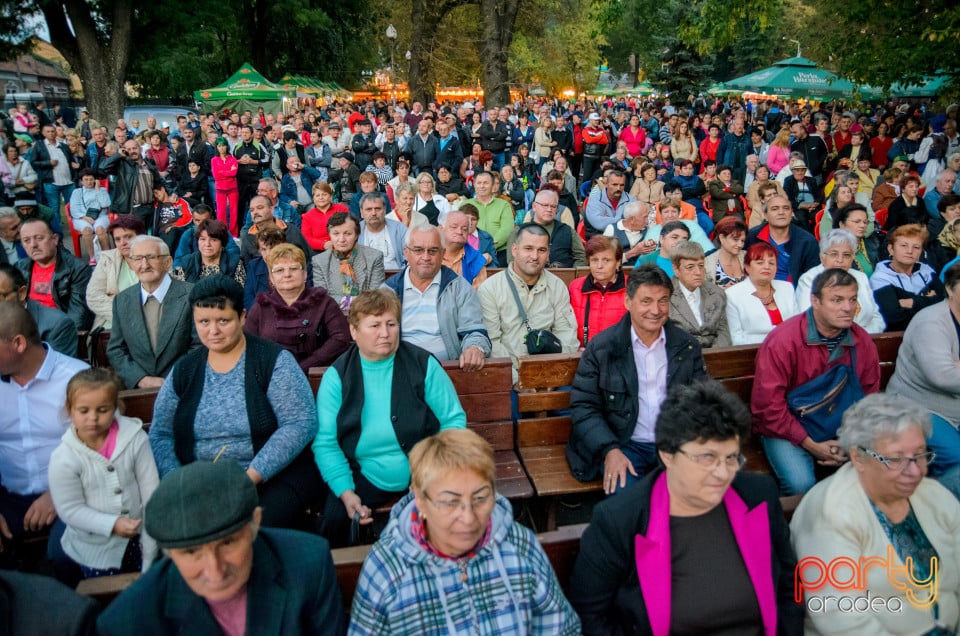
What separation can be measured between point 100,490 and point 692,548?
247 cm

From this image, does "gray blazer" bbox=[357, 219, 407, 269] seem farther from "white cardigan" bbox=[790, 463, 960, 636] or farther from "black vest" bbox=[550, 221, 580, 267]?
"white cardigan" bbox=[790, 463, 960, 636]

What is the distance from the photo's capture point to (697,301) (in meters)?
4.69

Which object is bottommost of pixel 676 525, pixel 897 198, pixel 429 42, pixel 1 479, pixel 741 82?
pixel 1 479

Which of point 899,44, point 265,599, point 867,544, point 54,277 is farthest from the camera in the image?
point 899,44

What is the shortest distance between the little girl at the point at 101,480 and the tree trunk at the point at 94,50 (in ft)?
90.4

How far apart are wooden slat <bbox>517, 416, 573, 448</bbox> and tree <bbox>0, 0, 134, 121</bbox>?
2777 cm

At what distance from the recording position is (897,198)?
875 centimetres

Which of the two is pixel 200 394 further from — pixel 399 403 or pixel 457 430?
pixel 457 430

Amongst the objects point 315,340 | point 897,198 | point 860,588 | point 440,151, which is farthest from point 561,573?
point 440,151

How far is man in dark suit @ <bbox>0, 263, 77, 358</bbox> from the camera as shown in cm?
402

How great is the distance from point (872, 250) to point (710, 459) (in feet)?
19.2

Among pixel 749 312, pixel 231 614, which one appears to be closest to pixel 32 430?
pixel 231 614

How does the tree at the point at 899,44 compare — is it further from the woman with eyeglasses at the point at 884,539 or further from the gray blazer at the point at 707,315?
the woman with eyeglasses at the point at 884,539

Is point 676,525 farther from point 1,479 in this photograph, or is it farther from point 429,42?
point 429,42
